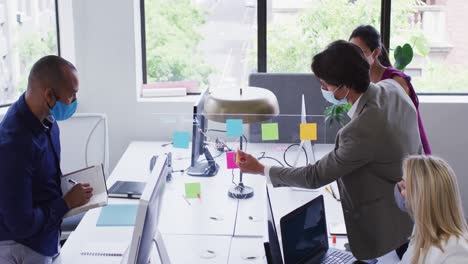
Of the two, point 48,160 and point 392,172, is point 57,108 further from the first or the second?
point 392,172

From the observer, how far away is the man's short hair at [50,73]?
7.99 ft

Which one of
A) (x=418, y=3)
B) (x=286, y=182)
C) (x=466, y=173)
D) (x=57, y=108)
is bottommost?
(x=466, y=173)

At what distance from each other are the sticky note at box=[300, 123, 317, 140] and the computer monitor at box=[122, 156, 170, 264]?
1.26 meters

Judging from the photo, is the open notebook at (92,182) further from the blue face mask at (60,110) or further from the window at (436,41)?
the window at (436,41)

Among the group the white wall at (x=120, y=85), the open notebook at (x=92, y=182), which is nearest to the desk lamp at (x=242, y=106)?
the open notebook at (x=92, y=182)

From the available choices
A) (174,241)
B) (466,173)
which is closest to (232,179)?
(174,241)

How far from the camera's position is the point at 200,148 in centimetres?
365

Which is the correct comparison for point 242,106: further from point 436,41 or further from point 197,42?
point 436,41

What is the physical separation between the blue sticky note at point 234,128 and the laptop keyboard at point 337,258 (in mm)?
878

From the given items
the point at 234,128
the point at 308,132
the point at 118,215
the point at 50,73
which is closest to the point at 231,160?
the point at 234,128

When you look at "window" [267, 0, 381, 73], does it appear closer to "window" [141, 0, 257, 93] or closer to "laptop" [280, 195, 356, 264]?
"window" [141, 0, 257, 93]

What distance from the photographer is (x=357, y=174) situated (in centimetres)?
263

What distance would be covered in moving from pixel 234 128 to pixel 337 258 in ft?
3.15

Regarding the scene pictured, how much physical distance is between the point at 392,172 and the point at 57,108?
1.38 metres
